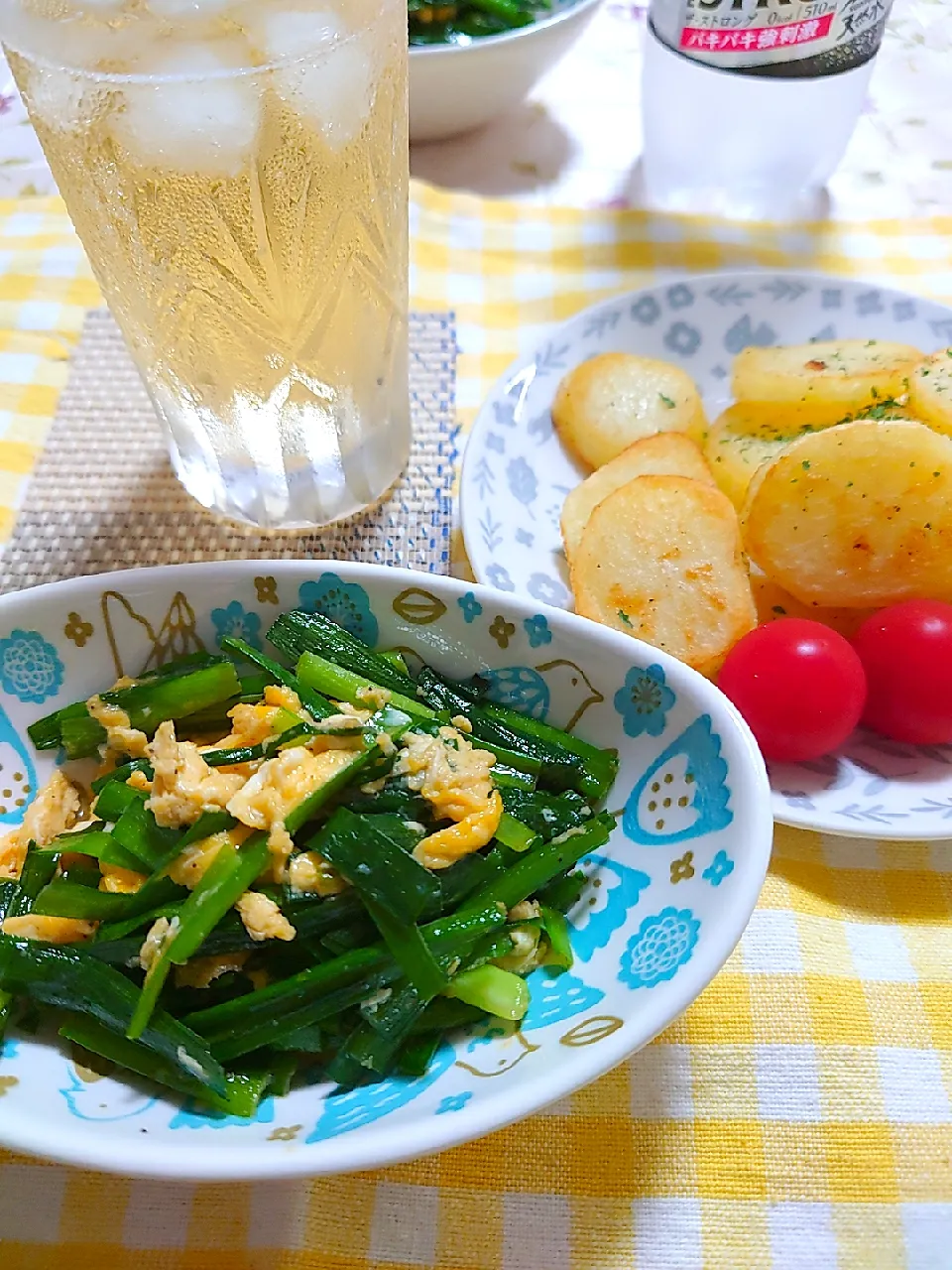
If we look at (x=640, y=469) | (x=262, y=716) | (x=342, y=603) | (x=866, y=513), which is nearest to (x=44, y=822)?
(x=262, y=716)

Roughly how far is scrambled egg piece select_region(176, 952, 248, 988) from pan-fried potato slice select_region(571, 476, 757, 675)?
51 cm

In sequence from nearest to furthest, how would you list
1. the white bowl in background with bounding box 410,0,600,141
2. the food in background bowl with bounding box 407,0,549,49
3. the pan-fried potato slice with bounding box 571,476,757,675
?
the pan-fried potato slice with bounding box 571,476,757,675 < the white bowl in background with bounding box 410,0,600,141 < the food in background bowl with bounding box 407,0,549,49

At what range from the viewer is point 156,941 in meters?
0.68

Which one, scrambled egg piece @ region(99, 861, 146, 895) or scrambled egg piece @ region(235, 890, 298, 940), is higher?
scrambled egg piece @ region(235, 890, 298, 940)

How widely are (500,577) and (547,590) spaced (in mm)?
73

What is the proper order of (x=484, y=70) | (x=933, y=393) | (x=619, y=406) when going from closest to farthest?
(x=933, y=393) → (x=619, y=406) → (x=484, y=70)

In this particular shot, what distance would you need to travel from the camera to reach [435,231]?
63.7 inches

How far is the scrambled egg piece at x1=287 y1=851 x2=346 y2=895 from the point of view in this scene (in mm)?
708

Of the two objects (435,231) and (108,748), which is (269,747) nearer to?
(108,748)

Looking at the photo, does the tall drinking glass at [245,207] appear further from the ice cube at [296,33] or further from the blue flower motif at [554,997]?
the blue flower motif at [554,997]

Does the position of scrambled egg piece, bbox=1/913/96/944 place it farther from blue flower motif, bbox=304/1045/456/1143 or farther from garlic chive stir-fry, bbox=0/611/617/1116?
blue flower motif, bbox=304/1045/456/1143

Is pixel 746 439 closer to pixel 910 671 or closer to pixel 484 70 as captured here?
pixel 910 671

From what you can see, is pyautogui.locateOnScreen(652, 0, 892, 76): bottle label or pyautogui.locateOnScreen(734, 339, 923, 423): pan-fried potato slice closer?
pyautogui.locateOnScreen(734, 339, 923, 423): pan-fried potato slice

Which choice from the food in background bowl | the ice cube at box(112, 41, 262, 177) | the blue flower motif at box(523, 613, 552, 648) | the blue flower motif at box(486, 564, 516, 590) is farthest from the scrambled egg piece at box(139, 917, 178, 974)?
the food in background bowl
